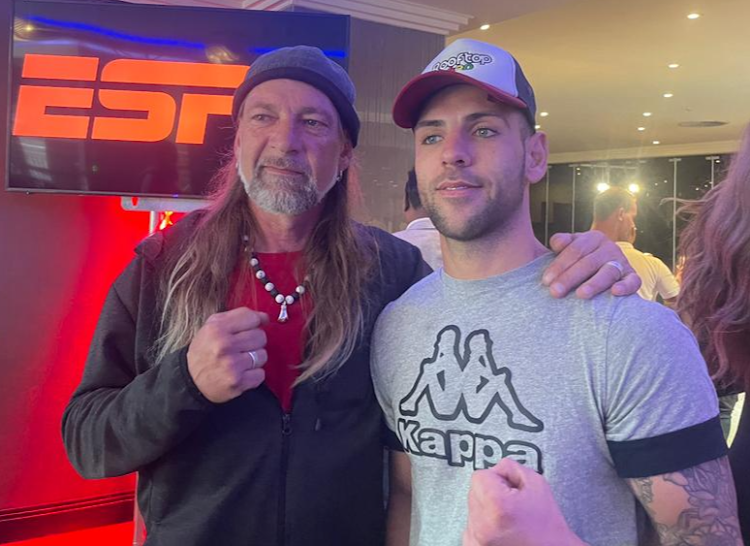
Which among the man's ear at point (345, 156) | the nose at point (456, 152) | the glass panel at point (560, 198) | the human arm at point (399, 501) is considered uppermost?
the glass panel at point (560, 198)

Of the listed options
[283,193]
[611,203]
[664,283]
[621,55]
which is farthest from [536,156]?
[621,55]

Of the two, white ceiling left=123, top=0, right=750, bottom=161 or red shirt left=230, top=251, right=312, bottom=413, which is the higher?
white ceiling left=123, top=0, right=750, bottom=161

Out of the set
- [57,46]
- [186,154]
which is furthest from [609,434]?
[57,46]

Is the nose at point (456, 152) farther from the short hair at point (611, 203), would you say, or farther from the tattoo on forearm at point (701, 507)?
the short hair at point (611, 203)

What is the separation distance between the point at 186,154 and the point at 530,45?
15.5 ft

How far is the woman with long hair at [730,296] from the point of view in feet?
4.25

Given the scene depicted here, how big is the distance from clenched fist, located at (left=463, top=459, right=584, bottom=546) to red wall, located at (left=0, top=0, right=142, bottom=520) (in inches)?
121

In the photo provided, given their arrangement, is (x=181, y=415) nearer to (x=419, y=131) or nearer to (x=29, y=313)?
(x=419, y=131)

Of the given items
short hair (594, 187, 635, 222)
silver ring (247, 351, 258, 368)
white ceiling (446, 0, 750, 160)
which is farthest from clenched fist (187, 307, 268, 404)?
short hair (594, 187, 635, 222)

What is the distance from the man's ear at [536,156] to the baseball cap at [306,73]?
509 mm

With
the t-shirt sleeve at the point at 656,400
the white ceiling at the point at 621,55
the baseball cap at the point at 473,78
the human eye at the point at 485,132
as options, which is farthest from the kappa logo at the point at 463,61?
the white ceiling at the point at 621,55

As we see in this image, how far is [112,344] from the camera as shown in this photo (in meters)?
1.34

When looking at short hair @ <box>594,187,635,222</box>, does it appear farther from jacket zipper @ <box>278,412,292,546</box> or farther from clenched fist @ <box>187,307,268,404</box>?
clenched fist @ <box>187,307,268,404</box>

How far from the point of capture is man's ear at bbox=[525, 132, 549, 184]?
46.4 inches
